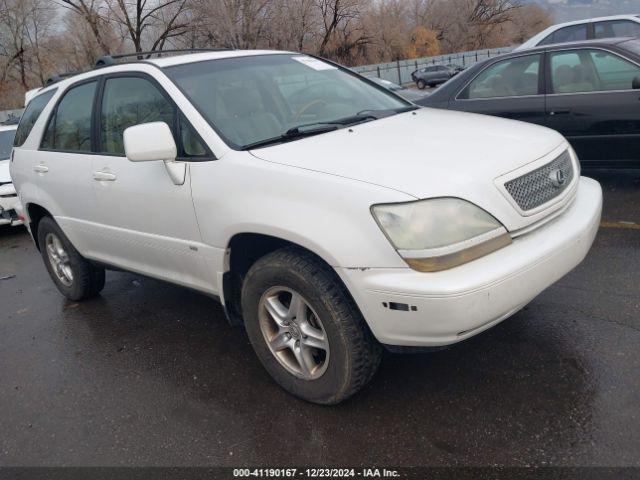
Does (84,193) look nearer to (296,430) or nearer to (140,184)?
(140,184)

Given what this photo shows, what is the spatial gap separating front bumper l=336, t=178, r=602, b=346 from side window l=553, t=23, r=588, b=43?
7145 millimetres

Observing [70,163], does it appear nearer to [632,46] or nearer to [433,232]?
[433,232]

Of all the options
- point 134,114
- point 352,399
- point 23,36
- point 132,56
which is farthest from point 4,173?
point 23,36

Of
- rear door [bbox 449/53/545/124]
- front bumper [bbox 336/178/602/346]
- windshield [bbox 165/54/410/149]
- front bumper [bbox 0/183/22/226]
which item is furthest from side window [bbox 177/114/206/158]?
front bumper [bbox 0/183/22/226]

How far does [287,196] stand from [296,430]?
3.61 ft

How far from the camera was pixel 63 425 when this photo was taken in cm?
313

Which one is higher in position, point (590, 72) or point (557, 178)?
point (590, 72)

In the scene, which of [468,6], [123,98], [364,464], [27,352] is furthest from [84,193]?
[468,6]

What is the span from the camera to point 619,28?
8.58 metres

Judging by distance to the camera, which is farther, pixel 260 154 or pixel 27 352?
pixel 27 352

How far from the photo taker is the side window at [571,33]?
872cm

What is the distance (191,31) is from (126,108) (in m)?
37.4

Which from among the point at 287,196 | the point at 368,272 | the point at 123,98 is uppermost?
the point at 123,98

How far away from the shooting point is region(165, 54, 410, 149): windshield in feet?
10.7
